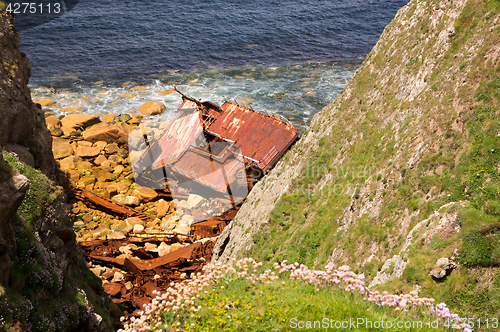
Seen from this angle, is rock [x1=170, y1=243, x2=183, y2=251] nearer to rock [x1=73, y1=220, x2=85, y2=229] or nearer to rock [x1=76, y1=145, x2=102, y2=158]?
rock [x1=73, y1=220, x2=85, y2=229]

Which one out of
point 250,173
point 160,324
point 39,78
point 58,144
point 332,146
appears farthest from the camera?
point 39,78

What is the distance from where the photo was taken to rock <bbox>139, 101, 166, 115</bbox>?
38469mm

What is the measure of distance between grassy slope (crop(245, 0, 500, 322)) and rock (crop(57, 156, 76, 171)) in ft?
60.9

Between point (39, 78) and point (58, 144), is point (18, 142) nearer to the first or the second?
point (58, 144)

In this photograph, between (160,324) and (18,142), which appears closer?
(160,324)

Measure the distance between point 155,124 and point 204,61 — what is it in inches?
819

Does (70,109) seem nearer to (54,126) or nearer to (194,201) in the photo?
(54,126)

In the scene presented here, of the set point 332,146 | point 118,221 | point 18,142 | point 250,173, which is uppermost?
point 332,146

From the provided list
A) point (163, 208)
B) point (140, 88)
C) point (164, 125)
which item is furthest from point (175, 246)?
point (140, 88)

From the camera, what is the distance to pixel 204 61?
171 ft

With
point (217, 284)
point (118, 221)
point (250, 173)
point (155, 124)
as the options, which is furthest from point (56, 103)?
point (217, 284)

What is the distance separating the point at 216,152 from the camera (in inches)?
984

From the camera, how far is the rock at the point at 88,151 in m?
28.0

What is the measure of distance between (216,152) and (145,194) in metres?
5.82
